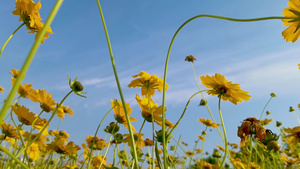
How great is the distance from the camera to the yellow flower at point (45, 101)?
3.18ft

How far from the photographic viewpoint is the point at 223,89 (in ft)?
2.57

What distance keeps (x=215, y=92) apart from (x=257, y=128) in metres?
0.24

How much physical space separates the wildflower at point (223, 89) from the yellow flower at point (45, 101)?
2.01 feet

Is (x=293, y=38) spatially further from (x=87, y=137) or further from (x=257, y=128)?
(x=87, y=137)

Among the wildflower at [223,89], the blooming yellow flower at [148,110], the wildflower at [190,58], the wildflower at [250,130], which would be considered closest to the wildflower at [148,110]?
the blooming yellow flower at [148,110]

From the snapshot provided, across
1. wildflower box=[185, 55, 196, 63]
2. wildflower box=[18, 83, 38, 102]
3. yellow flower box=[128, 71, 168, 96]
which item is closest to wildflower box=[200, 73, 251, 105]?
yellow flower box=[128, 71, 168, 96]

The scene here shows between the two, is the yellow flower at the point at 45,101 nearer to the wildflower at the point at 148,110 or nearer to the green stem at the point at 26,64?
the wildflower at the point at 148,110

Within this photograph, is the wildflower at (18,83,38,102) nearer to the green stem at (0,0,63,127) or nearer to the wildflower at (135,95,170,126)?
the wildflower at (135,95,170,126)

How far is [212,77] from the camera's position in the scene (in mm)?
774

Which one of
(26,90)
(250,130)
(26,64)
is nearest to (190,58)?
(250,130)

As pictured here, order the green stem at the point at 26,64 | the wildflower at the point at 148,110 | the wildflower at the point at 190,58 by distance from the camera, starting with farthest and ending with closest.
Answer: the wildflower at the point at 190,58, the wildflower at the point at 148,110, the green stem at the point at 26,64

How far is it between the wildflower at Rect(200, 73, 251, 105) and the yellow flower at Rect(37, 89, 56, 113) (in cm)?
61

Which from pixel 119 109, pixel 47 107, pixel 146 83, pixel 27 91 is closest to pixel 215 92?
pixel 146 83

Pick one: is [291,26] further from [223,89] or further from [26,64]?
[26,64]
